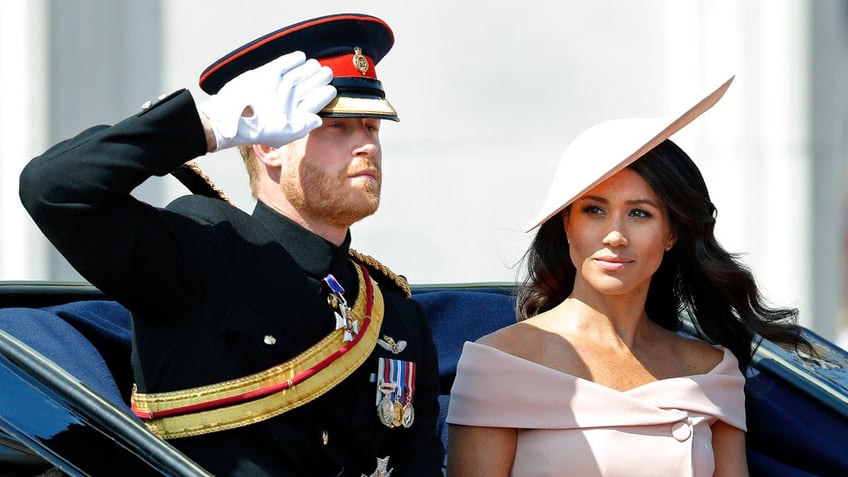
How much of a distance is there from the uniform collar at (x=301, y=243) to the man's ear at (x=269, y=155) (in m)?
0.08

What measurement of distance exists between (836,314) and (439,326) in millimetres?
2930

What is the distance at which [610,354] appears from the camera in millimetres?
2850

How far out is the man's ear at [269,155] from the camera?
2.42 metres

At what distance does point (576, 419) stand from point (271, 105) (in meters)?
0.92

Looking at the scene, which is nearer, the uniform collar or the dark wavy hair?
the uniform collar

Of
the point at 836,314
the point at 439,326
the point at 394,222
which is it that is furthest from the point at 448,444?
the point at 836,314

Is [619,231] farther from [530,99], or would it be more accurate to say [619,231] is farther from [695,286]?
[530,99]

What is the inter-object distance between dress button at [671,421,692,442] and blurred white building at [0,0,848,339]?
2.54 m

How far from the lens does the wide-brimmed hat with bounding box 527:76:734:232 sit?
8.94 feet

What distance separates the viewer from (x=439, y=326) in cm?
310

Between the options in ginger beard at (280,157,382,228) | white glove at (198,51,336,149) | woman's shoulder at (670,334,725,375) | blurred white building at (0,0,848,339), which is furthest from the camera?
blurred white building at (0,0,848,339)

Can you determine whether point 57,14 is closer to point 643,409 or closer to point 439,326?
point 439,326

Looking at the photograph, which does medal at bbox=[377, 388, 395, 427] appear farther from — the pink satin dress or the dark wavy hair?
the dark wavy hair

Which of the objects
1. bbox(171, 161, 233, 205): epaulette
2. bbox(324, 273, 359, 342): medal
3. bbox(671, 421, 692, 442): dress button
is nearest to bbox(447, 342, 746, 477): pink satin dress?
bbox(671, 421, 692, 442): dress button
